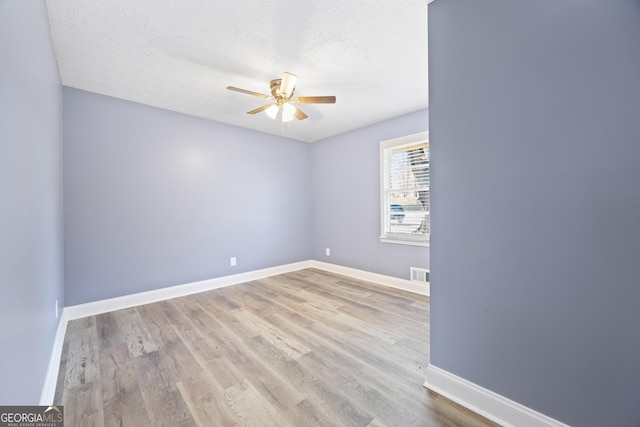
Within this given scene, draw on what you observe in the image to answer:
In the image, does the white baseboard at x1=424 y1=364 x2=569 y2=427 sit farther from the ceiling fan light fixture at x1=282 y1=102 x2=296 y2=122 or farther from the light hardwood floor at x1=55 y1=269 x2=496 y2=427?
the ceiling fan light fixture at x1=282 y1=102 x2=296 y2=122

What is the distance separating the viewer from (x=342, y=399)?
4.99ft

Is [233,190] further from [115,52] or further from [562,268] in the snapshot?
[562,268]

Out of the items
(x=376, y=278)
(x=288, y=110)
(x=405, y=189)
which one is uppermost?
(x=288, y=110)

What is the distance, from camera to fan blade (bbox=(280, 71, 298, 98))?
6.93 feet

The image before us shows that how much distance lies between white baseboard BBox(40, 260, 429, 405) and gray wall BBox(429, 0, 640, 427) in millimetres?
2039

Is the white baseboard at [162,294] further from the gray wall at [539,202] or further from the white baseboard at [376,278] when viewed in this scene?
the gray wall at [539,202]

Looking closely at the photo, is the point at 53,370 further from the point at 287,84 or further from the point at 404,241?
the point at 404,241

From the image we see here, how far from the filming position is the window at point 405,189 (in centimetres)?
343

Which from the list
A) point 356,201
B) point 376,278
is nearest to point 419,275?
point 376,278

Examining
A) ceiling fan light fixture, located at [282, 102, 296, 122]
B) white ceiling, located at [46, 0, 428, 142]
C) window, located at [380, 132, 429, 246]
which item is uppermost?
white ceiling, located at [46, 0, 428, 142]

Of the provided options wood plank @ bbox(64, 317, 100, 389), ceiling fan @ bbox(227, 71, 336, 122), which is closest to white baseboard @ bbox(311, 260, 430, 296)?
ceiling fan @ bbox(227, 71, 336, 122)

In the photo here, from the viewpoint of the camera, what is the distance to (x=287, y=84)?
222 centimetres

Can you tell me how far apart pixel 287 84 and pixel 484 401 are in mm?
2698

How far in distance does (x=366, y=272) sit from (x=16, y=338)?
371 cm
